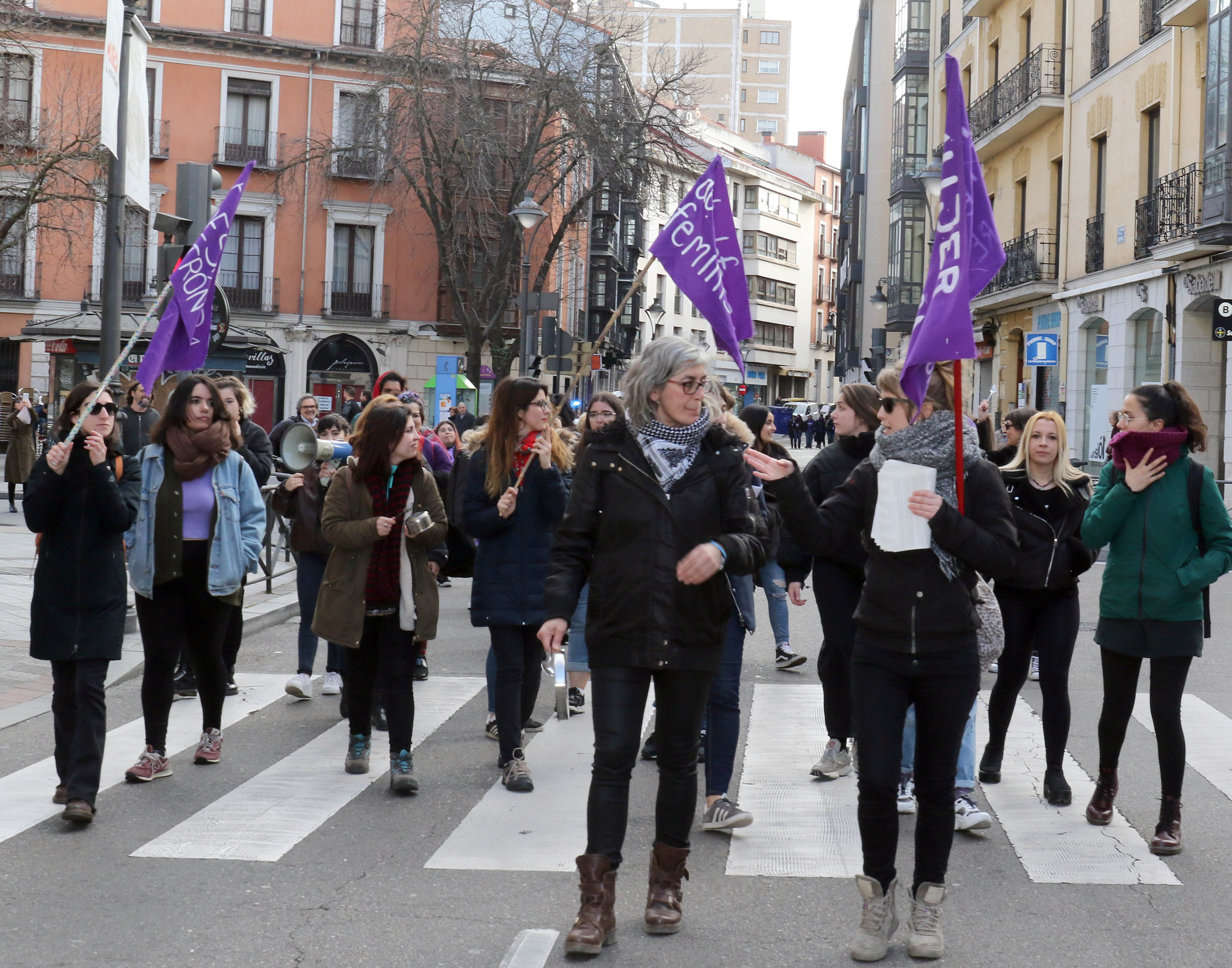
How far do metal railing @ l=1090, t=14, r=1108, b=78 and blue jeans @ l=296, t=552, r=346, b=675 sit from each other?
2258 cm

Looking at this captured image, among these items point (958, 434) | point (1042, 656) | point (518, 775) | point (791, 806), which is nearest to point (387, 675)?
point (518, 775)

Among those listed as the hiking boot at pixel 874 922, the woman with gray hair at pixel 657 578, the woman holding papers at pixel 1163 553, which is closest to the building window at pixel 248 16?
the woman holding papers at pixel 1163 553

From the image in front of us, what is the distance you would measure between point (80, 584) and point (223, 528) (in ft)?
2.91

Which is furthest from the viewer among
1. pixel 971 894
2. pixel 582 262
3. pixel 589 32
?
pixel 582 262

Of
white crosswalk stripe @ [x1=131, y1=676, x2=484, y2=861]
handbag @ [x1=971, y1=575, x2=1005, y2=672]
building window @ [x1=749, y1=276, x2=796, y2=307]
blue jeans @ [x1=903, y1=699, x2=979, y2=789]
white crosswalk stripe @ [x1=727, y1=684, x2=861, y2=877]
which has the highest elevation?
building window @ [x1=749, y1=276, x2=796, y2=307]

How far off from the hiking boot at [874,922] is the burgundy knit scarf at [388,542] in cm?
290

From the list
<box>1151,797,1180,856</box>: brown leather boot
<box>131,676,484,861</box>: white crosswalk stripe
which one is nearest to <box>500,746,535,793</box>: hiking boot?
<box>131,676,484,861</box>: white crosswalk stripe

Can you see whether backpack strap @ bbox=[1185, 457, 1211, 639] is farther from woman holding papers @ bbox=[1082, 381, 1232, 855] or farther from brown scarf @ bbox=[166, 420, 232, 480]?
brown scarf @ bbox=[166, 420, 232, 480]

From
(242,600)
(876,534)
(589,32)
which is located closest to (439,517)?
(242,600)

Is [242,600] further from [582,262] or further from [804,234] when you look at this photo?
[804,234]

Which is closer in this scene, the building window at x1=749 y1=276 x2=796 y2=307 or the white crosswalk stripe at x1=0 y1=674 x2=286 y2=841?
the white crosswalk stripe at x1=0 y1=674 x2=286 y2=841

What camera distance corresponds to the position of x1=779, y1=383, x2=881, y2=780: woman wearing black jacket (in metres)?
6.74

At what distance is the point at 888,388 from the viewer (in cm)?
511

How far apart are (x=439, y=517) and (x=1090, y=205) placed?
2396 centimetres
